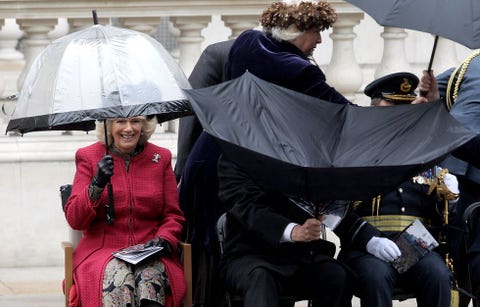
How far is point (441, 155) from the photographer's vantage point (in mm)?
7312

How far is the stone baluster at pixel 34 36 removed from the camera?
10.4 meters

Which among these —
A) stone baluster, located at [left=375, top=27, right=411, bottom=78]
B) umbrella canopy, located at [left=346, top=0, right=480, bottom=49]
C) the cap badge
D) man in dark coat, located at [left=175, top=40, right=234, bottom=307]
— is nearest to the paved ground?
man in dark coat, located at [left=175, top=40, right=234, bottom=307]

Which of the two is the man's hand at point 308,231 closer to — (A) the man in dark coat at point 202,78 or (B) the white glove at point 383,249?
(B) the white glove at point 383,249

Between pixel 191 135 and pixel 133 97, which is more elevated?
pixel 133 97

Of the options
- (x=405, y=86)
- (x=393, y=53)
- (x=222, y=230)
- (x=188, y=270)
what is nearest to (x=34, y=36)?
(x=393, y=53)

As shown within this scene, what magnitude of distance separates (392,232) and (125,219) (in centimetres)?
127

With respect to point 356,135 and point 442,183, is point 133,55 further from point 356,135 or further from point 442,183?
point 442,183

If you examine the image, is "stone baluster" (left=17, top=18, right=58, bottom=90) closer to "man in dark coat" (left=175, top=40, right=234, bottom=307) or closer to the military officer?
"man in dark coat" (left=175, top=40, right=234, bottom=307)

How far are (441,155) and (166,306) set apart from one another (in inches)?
60.6

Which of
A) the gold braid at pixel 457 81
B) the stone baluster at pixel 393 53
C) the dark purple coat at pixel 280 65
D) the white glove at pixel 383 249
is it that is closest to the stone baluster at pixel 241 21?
the stone baluster at pixel 393 53

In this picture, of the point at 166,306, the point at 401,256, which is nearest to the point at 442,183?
the point at 401,256

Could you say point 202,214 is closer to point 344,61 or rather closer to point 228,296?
point 228,296

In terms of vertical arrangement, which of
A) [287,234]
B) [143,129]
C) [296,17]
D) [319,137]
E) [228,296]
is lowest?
[228,296]

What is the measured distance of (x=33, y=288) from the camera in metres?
9.91
